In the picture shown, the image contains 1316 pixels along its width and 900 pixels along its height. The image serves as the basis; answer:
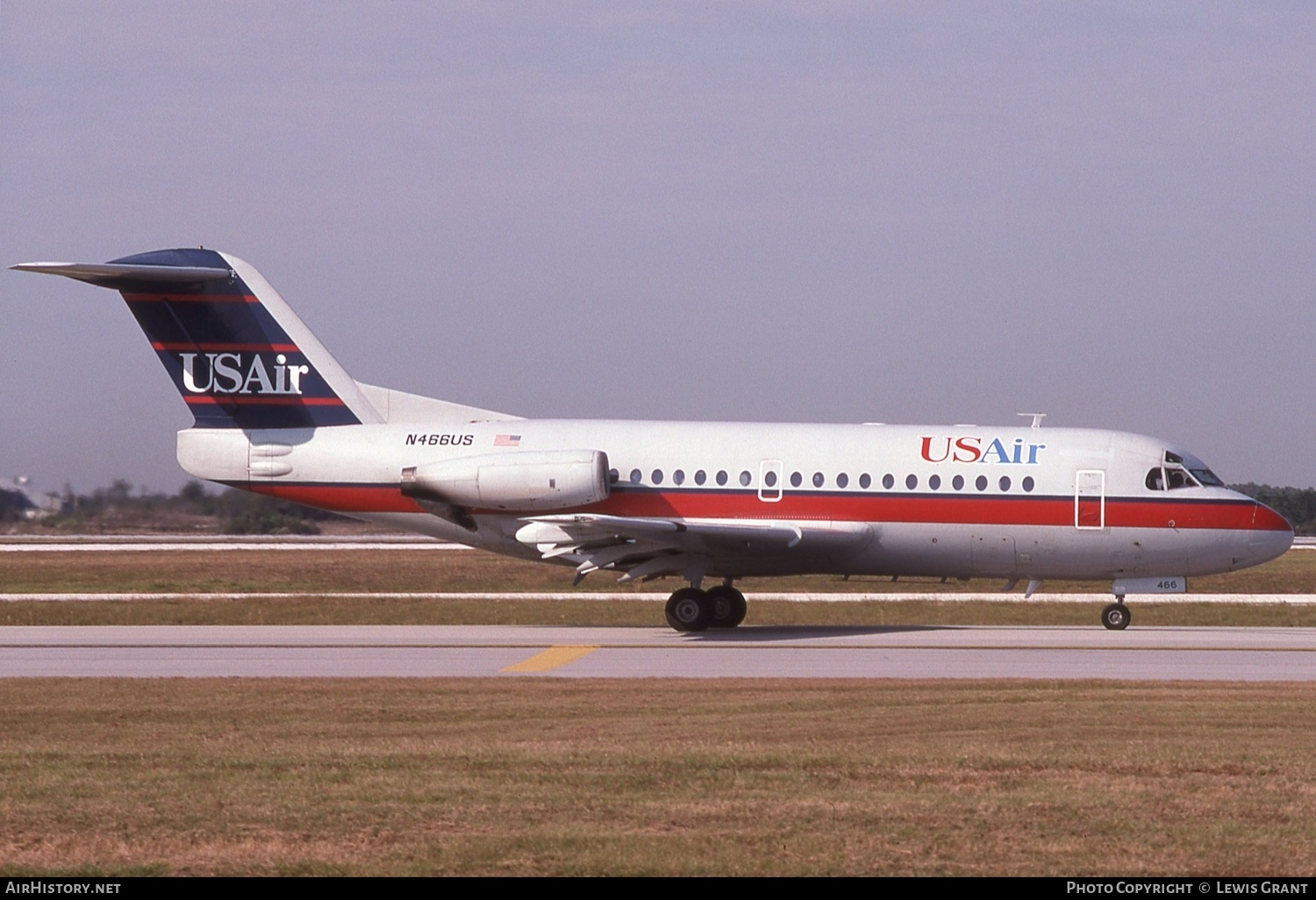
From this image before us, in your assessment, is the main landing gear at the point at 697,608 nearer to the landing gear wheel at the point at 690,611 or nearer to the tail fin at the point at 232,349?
the landing gear wheel at the point at 690,611

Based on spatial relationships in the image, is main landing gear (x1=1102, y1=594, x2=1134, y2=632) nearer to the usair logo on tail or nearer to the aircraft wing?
the aircraft wing

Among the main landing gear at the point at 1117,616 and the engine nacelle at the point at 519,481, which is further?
the main landing gear at the point at 1117,616

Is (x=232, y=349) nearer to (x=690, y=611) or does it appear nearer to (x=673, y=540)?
(x=673, y=540)

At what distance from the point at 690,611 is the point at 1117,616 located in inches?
281

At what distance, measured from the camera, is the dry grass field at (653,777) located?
27.4 feet

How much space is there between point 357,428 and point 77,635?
5.64 metres

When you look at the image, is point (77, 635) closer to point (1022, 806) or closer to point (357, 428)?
point (357, 428)

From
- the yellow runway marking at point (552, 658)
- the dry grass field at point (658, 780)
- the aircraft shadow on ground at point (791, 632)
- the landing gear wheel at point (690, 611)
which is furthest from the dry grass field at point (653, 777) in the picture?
the landing gear wheel at point (690, 611)

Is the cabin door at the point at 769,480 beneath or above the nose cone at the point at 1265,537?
above

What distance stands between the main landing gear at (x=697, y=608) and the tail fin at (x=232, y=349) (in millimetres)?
6451

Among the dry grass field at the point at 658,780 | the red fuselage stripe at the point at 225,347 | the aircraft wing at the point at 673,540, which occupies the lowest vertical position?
the dry grass field at the point at 658,780

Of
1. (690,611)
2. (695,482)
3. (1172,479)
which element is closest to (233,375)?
(695,482)

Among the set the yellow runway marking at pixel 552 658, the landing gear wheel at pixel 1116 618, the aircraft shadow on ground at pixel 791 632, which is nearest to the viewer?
the yellow runway marking at pixel 552 658

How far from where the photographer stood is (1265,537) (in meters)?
24.3
